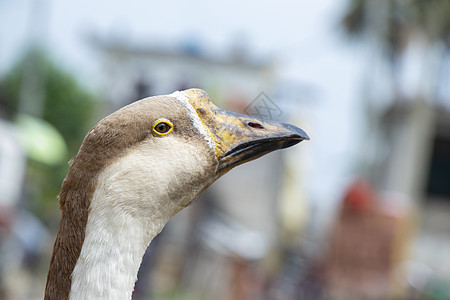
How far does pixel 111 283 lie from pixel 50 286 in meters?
0.21

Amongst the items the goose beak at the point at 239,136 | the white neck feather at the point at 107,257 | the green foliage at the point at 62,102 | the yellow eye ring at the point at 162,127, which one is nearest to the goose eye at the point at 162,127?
the yellow eye ring at the point at 162,127

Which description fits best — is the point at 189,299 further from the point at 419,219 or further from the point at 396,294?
the point at 419,219

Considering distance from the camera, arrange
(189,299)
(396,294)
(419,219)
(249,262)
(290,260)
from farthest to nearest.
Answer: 1. (419,219)
2. (290,260)
3. (189,299)
4. (396,294)
5. (249,262)

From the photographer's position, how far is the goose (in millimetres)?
1738

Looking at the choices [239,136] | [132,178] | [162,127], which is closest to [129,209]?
[132,178]

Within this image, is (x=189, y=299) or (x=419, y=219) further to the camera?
(x=419, y=219)

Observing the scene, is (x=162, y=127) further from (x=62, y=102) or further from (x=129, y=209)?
(x=62, y=102)

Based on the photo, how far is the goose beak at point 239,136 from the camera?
76.7 inches

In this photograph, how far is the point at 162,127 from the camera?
1870mm

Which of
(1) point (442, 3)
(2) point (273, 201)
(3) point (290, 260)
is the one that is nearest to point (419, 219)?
(3) point (290, 260)

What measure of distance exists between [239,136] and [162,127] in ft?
0.92

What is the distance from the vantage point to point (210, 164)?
194 cm

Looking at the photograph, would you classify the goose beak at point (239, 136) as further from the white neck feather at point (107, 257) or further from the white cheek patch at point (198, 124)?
the white neck feather at point (107, 257)

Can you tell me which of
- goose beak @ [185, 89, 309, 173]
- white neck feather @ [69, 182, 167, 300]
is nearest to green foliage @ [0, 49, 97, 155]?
goose beak @ [185, 89, 309, 173]
